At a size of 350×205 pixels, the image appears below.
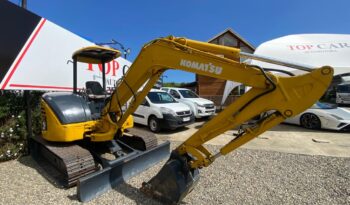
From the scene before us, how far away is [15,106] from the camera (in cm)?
587

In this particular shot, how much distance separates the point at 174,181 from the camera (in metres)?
3.37

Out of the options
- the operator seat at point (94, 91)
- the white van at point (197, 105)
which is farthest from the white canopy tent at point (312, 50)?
the operator seat at point (94, 91)

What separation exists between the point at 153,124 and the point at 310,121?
21.0ft

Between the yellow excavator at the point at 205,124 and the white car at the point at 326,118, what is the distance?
7.11 m

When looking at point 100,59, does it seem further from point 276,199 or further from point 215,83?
point 215,83

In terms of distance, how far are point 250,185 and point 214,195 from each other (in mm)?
791

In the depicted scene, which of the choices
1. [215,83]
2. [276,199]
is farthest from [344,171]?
[215,83]

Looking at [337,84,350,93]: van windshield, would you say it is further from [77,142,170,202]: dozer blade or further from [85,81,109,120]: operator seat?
[85,81,109,120]: operator seat

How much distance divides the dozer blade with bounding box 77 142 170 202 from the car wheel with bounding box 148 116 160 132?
3.84 metres

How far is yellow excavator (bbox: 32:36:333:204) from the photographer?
9.26 feet

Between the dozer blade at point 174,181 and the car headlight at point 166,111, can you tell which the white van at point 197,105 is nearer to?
the car headlight at point 166,111

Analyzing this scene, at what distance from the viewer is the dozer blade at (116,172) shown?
11.6 ft

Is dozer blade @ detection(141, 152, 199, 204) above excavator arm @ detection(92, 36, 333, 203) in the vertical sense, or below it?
below

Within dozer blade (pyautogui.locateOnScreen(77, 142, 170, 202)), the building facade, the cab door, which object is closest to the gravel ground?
dozer blade (pyautogui.locateOnScreen(77, 142, 170, 202))
